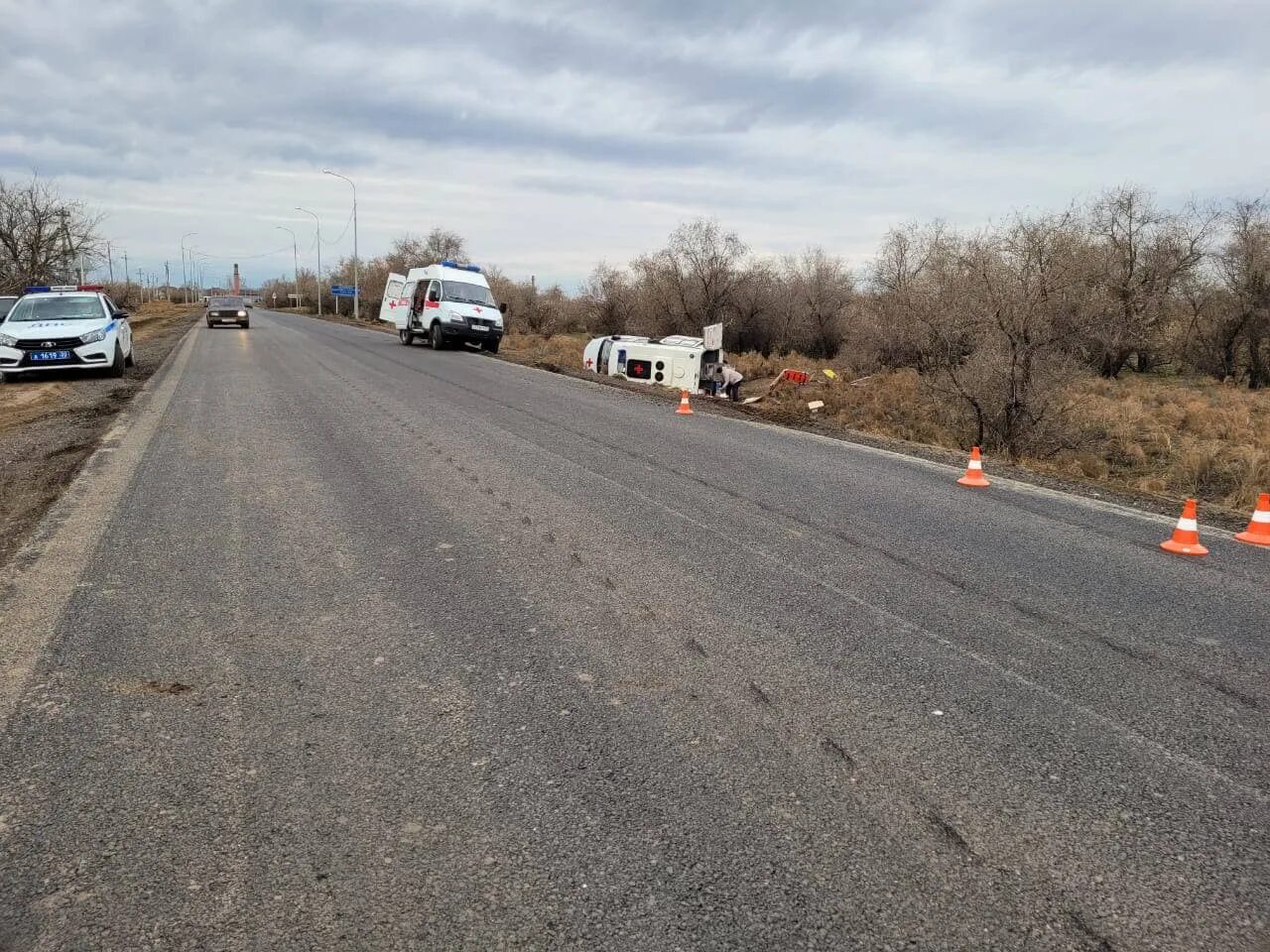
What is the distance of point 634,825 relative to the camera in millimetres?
2527

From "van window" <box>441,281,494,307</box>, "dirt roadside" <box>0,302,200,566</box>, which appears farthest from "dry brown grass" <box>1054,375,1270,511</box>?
"van window" <box>441,281,494,307</box>

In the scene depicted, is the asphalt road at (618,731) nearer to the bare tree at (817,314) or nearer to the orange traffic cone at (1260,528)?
the orange traffic cone at (1260,528)

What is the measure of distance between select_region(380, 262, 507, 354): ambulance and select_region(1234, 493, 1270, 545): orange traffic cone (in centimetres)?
2173

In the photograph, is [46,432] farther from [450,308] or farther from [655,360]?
[450,308]

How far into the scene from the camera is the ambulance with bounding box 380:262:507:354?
83.4 ft

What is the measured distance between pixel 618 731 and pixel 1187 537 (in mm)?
5121

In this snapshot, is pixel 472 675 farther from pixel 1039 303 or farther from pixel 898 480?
pixel 1039 303

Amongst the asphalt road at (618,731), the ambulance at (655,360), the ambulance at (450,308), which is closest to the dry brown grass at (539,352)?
the ambulance at (655,360)

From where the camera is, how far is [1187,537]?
20.1 feet

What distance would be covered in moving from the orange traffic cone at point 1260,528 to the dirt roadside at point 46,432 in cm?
872

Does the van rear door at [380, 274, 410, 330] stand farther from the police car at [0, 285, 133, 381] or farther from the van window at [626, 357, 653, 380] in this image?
the police car at [0, 285, 133, 381]

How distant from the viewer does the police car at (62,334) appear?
1438cm

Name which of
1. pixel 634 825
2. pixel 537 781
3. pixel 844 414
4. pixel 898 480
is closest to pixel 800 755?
pixel 634 825

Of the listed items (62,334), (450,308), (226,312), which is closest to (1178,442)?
(450,308)
